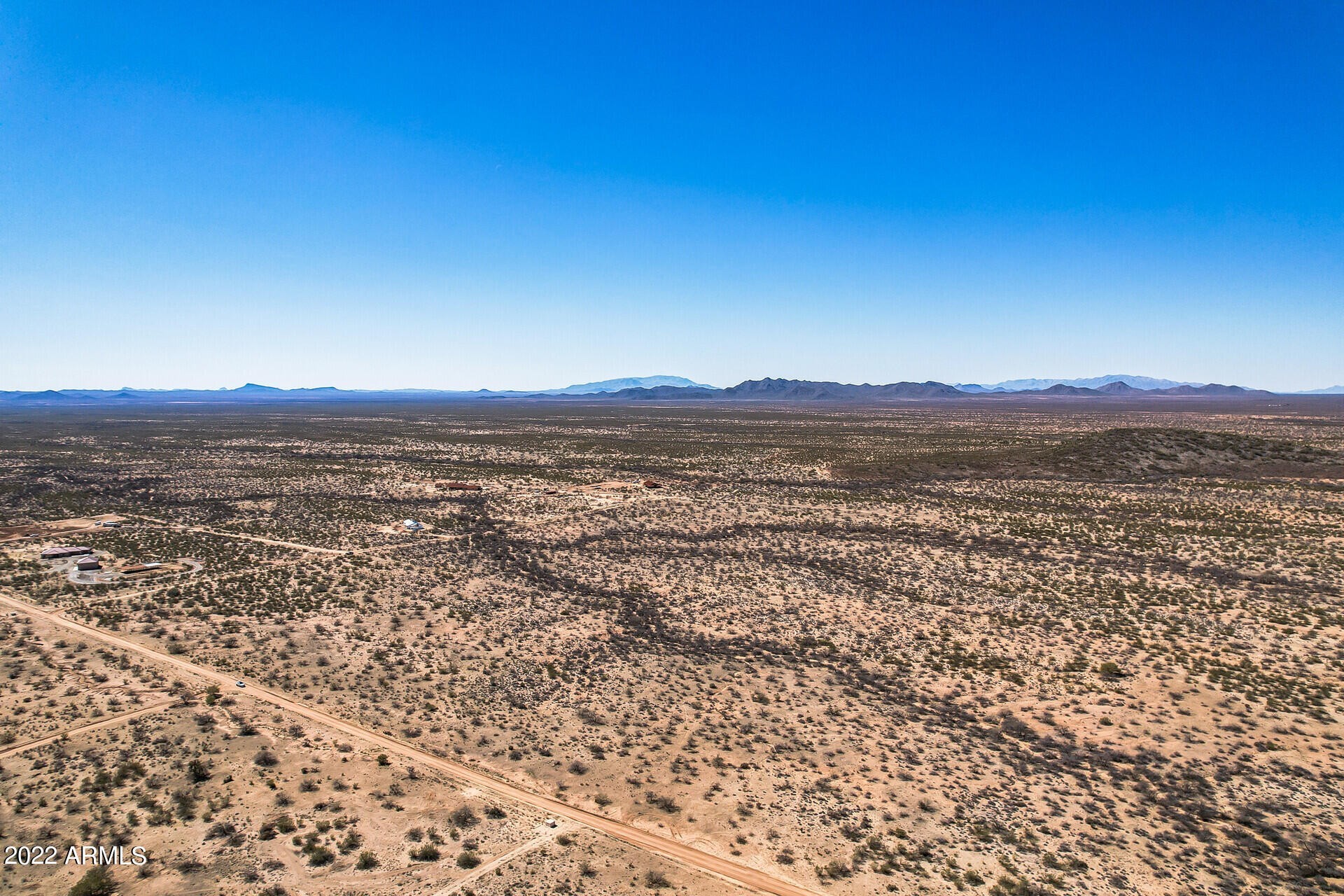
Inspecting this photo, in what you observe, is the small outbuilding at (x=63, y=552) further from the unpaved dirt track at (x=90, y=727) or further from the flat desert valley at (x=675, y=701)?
the unpaved dirt track at (x=90, y=727)

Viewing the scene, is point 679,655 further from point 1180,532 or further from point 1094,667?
point 1180,532

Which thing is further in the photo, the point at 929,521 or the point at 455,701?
the point at 929,521

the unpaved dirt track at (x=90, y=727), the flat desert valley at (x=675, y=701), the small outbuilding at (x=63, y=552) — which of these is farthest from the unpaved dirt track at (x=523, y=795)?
the small outbuilding at (x=63, y=552)

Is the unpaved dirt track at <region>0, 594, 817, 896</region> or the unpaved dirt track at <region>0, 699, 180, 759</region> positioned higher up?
the unpaved dirt track at <region>0, 699, 180, 759</region>

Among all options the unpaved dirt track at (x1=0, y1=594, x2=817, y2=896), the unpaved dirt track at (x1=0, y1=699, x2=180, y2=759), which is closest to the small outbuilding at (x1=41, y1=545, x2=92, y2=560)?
the unpaved dirt track at (x1=0, y1=594, x2=817, y2=896)

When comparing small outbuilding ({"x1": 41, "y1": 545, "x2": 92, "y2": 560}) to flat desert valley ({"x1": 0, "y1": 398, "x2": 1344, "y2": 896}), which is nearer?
flat desert valley ({"x1": 0, "y1": 398, "x2": 1344, "y2": 896})

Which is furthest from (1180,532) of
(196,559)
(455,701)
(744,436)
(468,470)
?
(744,436)

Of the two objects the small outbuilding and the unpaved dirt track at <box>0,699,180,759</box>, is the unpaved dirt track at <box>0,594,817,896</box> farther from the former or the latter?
the small outbuilding
